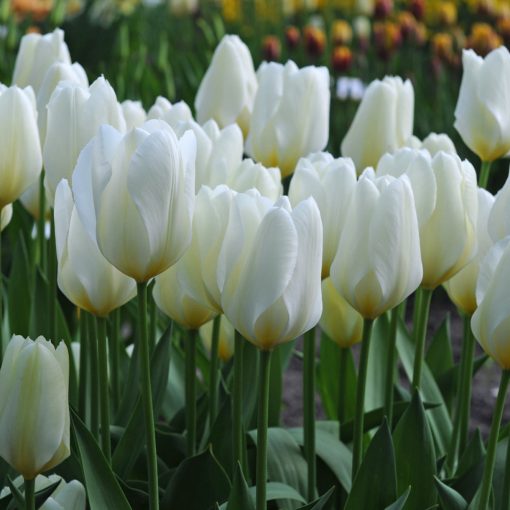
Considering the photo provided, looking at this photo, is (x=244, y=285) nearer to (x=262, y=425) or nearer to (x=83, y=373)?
(x=262, y=425)

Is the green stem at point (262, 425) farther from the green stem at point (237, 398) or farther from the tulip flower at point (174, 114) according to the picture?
the tulip flower at point (174, 114)

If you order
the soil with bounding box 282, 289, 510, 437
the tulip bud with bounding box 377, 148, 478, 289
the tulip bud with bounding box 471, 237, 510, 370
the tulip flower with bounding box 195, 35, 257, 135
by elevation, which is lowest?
the soil with bounding box 282, 289, 510, 437

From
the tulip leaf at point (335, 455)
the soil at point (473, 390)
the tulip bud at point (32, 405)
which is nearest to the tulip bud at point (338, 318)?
the tulip leaf at point (335, 455)

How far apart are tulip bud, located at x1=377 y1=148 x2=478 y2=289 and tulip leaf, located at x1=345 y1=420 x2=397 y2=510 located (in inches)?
8.8

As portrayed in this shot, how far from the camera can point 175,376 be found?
6.21 ft

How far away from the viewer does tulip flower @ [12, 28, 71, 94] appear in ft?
5.67

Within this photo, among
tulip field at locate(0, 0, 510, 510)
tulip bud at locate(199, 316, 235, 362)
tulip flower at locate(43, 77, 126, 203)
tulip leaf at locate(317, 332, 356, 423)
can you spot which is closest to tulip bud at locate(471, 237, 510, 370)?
tulip field at locate(0, 0, 510, 510)

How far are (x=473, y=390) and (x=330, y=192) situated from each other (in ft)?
7.93

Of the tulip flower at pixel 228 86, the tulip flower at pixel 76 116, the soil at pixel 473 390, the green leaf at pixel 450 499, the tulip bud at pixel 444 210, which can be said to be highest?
the tulip flower at pixel 228 86

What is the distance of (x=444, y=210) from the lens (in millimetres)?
1301

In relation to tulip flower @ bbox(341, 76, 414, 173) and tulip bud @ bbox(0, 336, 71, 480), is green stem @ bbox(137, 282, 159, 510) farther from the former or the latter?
tulip flower @ bbox(341, 76, 414, 173)

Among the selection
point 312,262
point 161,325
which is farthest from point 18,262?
point 312,262

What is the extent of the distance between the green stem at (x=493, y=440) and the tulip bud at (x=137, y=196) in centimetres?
38

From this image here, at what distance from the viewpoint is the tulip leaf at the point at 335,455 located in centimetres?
156
